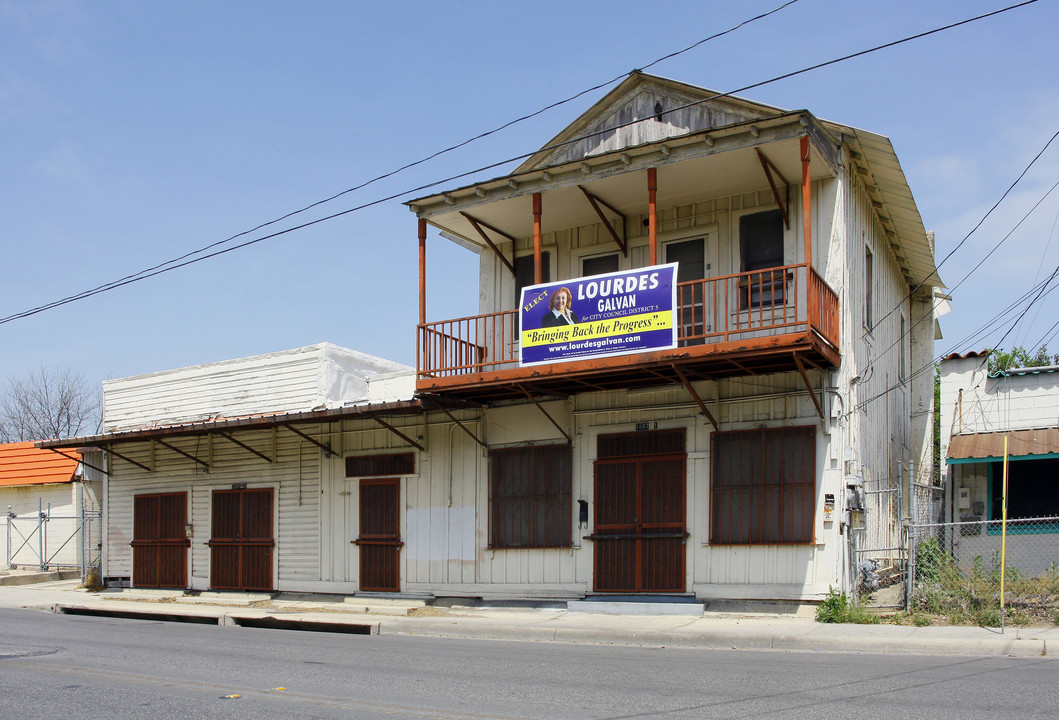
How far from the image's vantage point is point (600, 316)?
Answer: 1480cm

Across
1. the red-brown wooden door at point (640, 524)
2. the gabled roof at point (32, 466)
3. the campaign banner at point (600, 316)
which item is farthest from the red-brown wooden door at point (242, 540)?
the campaign banner at point (600, 316)

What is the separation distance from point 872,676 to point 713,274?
7988mm

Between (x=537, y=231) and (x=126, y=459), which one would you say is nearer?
(x=537, y=231)

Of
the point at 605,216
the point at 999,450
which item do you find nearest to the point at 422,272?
→ the point at 605,216

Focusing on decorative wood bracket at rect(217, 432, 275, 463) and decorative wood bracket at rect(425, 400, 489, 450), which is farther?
decorative wood bracket at rect(217, 432, 275, 463)

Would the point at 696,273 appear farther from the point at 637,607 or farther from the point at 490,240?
the point at 637,607

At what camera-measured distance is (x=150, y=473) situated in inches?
886

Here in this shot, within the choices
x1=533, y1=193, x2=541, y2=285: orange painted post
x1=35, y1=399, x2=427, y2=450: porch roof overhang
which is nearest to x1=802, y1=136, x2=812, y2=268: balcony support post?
x1=533, y1=193, x2=541, y2=285: orange painted post

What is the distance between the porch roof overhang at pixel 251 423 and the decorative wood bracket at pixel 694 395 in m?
4.70

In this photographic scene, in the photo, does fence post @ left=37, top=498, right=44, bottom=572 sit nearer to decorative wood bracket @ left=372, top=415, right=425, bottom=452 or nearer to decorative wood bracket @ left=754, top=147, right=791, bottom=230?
decorative wood bracket @ left=372, top=415, right=425, bottom=452

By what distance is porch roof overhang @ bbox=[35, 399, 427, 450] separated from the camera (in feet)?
57.6

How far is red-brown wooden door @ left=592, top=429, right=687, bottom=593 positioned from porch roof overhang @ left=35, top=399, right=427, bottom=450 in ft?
11.8

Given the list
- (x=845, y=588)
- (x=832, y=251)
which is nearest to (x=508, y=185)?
(x=832, y=251)

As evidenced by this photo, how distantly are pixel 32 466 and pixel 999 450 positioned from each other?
23.2 metres
